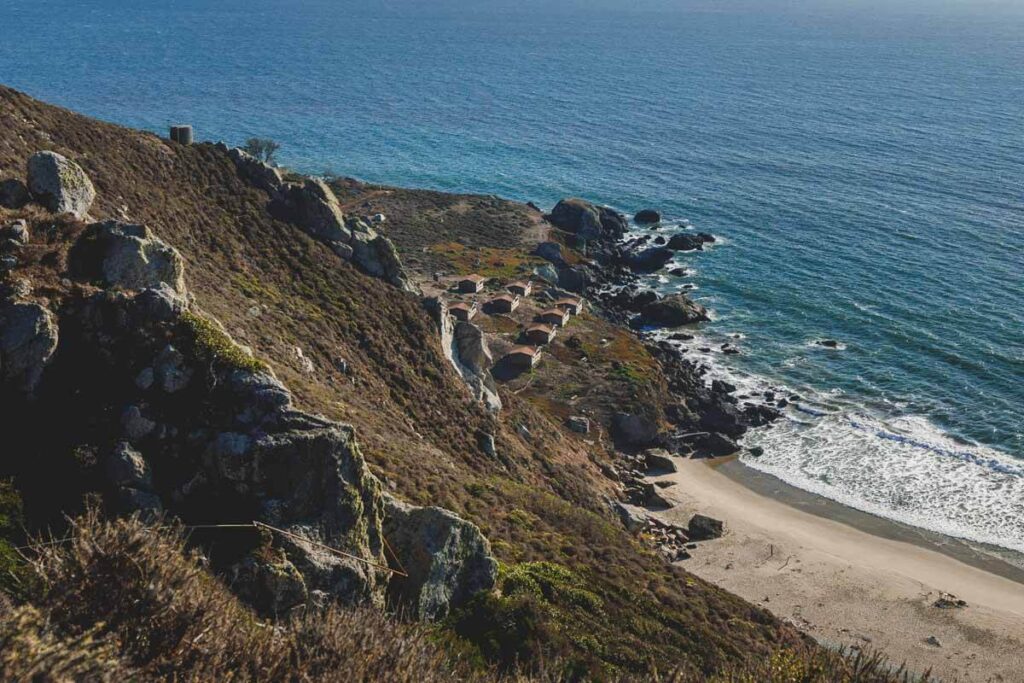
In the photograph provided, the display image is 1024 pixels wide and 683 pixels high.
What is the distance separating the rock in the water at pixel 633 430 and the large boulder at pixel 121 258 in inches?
1862

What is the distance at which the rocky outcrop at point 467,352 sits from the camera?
5209 centimetres

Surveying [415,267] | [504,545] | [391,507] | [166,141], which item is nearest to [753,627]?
[504,545]

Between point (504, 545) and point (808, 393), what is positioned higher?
point (504, 545)

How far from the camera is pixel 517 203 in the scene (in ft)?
441

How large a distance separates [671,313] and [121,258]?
2956 inches

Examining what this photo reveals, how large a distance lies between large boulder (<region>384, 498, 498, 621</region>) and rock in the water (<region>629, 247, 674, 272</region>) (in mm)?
90915

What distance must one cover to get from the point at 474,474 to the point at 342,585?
66.4 feet

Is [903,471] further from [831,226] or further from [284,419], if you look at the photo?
[831,226]

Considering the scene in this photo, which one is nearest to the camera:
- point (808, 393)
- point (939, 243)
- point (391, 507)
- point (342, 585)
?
point (342, 585)

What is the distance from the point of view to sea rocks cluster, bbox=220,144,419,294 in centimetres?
5428

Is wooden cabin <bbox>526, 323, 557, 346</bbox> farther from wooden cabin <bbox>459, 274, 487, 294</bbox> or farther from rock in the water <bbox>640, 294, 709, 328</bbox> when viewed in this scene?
rock in the water <bbox>640, 294, 709, 328</bbox>

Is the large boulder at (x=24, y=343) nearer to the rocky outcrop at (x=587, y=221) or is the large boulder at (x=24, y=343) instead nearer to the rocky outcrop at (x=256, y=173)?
the rocky outcrop at (x=256, y=173)

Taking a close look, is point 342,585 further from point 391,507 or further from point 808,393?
point 808,393

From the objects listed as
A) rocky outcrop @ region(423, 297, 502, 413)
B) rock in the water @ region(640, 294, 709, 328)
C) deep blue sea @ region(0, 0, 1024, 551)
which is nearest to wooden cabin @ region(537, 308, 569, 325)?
rock in the water @ region(640, 294, 709, 328)
